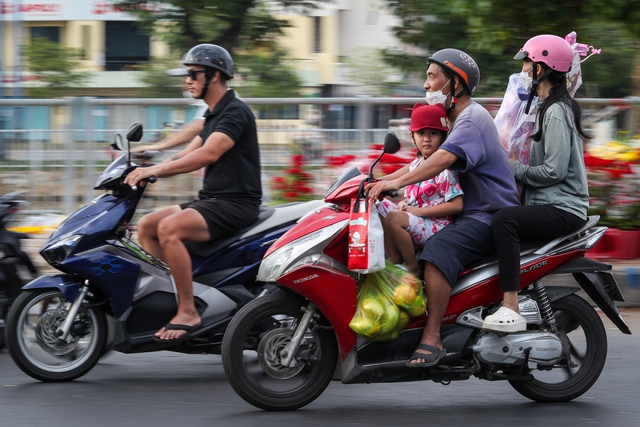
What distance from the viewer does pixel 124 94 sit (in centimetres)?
3441

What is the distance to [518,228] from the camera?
5113mm

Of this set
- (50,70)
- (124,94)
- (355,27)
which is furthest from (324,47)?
(50,70)

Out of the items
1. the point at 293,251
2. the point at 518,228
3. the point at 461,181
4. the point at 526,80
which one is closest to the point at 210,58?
the point at 293,251

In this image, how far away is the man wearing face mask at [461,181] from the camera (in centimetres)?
502

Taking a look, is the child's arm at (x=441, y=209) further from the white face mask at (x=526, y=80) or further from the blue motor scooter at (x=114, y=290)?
the blue motor scooter at (x=114, y=290)

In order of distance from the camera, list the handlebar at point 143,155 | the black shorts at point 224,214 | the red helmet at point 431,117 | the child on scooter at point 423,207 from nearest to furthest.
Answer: the child on scooter at point 423,207 < the red helmet at point 431,117 < the black shorts at point 224,214 < the handlebar at point 143,155

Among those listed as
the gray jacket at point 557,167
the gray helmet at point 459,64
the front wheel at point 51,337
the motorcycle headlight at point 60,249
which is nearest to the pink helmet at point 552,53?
the gray jacket at point 557,167

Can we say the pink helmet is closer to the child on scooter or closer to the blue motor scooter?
the child on scooter

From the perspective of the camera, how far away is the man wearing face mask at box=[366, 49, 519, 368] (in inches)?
198

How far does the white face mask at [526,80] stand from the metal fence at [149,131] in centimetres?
352

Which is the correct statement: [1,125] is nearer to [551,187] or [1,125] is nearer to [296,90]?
[551,187]

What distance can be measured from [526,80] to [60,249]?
8.59 feet

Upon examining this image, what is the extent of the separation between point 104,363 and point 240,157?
5.08ft

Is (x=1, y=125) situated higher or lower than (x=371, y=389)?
higher
